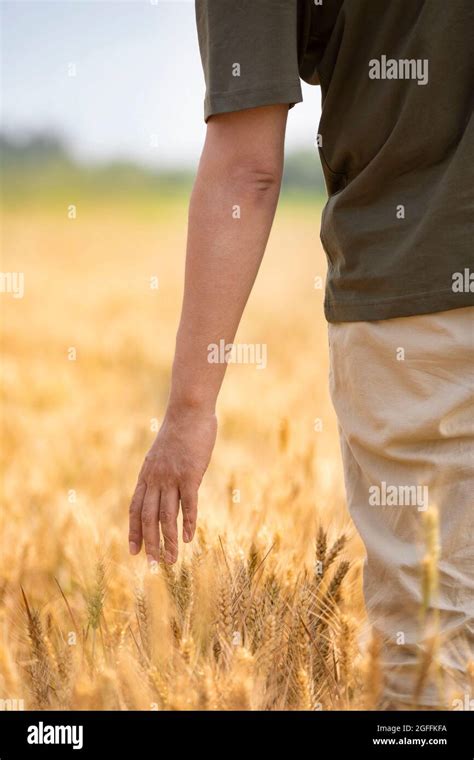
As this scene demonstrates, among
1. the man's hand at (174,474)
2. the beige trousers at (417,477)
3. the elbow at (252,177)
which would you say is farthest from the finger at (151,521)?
the elbow at (252,177)

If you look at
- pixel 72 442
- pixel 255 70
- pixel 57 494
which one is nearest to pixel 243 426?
pixel 72 442

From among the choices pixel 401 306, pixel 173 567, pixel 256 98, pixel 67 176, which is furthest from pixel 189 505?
pixel 67 176

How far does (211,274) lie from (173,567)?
1.56 ft

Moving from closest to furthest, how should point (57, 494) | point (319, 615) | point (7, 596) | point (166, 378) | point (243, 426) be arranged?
point (319, 615) → point (7, 596) → point (57, 494) → point (243, 426) → point (166, 378)

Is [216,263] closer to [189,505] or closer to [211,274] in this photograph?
[211,274]

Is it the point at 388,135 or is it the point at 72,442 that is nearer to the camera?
the point at 388,135

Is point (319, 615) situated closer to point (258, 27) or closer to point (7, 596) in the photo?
point (7, 596)

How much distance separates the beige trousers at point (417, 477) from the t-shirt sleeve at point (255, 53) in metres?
0.31

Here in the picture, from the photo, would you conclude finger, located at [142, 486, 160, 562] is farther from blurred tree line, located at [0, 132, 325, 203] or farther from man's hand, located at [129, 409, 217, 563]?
blurred tree line, located at [0, 132, 325, 203]

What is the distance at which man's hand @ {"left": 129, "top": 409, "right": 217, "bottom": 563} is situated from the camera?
4.23ft

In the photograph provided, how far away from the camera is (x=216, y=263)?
1.27 metres
